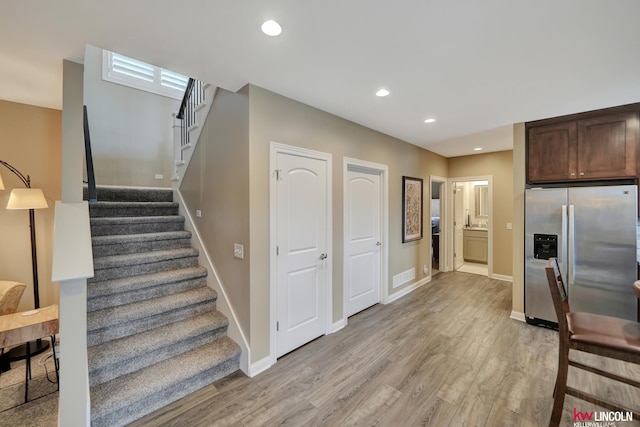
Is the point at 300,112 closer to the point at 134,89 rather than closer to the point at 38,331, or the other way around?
the point at 38,331

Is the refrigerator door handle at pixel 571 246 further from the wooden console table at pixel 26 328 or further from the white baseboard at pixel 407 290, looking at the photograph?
the wooden console table at pixel 26 328

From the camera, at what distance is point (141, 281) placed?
2529 mm

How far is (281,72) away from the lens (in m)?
2.16

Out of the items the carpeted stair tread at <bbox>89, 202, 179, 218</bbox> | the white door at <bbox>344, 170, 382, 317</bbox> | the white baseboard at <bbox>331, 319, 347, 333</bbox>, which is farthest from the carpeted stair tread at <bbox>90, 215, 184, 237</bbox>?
the white baseboard at <bbox>331, 319, 347, 333</bbox>

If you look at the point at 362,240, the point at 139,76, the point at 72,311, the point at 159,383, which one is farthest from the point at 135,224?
the point at 139,76

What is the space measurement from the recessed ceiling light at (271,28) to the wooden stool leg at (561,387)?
2.79 metres

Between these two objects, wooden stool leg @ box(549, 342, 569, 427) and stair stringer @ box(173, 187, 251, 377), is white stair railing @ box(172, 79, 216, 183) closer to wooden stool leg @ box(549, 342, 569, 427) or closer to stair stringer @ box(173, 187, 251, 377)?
stair stringer @ box(173, 187, 251, 377)

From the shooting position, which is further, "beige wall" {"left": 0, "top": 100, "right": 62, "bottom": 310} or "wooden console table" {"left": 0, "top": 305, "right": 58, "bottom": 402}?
"beige wall" {"left": 0, "top": 100, "right": 62, "bottom": 310}

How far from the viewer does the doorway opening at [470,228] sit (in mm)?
6090

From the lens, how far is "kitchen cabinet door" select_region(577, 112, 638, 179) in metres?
2.86

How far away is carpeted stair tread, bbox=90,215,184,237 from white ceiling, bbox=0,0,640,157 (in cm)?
143

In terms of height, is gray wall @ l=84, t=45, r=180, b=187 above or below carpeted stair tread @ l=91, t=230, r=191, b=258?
above

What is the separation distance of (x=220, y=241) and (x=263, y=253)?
638 millimetres

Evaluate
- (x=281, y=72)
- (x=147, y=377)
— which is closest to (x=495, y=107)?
(x=281, y=72)
